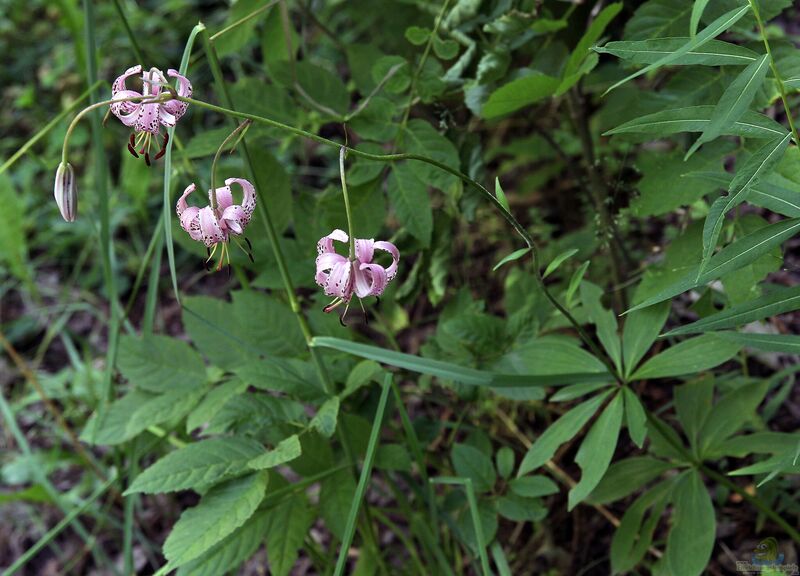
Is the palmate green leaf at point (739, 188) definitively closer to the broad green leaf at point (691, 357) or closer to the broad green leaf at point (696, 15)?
the broad green leaf at point (696, 15)

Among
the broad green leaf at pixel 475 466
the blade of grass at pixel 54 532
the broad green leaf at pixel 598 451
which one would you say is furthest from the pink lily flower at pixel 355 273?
the blade of grass at pixel 54 532

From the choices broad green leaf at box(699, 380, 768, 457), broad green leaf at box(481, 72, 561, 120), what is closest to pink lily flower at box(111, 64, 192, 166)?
broad green leaf at box(481, 72, 561, 120)

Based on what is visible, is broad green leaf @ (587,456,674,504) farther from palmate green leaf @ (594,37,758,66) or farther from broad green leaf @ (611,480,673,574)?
palmate green leaf @ (594,37,758,66)

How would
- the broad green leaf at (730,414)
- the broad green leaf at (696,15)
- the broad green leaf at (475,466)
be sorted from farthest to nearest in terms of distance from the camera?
the broad green leaf at (475,466) → the broad green leaf at (730,414) → the broad green leaf at (696,15)

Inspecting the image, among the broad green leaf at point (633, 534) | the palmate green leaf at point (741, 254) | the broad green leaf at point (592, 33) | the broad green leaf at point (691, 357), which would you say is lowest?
the broad green leaf at point (633, 534)

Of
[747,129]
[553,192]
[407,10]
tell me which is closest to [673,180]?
[747,129]

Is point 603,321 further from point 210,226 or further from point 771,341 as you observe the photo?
point 210,226

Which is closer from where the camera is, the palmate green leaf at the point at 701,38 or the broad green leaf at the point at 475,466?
the palmate green leaf at the point at 701,38

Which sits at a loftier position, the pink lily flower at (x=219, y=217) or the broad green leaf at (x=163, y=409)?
→ the pink lily flower at (x=219, y=217)

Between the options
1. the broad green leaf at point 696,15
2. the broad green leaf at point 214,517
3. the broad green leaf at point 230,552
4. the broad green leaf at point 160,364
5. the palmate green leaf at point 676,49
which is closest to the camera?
the broad green leaf at point 696,15
